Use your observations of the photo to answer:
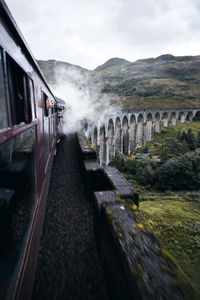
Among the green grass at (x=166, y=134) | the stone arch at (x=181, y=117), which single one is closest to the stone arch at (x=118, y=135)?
the green grass at (x=166, y=134)

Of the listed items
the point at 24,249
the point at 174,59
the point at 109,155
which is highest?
the point at 174,59

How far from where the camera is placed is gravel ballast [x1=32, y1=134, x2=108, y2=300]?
2.08 m

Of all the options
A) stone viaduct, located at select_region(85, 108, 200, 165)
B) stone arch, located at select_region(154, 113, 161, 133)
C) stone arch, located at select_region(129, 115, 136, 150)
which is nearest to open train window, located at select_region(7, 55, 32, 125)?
stone viaduct, located at select_region(85, 108, 200, 165)

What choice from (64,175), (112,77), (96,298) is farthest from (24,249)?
(112,77)

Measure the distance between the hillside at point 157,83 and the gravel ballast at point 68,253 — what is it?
47.0m

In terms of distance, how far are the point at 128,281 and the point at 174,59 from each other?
16900 centimetres

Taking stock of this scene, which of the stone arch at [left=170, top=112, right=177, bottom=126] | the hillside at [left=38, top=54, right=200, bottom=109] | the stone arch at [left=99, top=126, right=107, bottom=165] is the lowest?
the stone arch at [left=99, top=126, right=107, bottom=165]

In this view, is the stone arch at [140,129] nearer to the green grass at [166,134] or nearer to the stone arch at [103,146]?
the green grass at [166,134]

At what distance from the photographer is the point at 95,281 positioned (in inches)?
86.6

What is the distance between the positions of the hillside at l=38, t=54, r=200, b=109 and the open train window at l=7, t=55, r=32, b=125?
48396mm

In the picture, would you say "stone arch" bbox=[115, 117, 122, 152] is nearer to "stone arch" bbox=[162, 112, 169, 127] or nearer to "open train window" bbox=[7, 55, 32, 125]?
"stone arch" bbox=[162, 112, 169, 127]

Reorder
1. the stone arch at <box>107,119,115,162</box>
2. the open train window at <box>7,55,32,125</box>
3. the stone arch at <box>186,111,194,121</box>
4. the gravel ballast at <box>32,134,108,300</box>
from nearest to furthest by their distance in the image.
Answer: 1. the open train window at <box>7,55,32,125</box>
2. the gravel ballast at <box>32,134,108,300</box>
3. the stone arch at <box>107,119,115,162</box>
4. the stone arch at <box>186,111,194,121</box>

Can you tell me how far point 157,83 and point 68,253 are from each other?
103m

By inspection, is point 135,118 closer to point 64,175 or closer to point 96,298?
point 64,175
